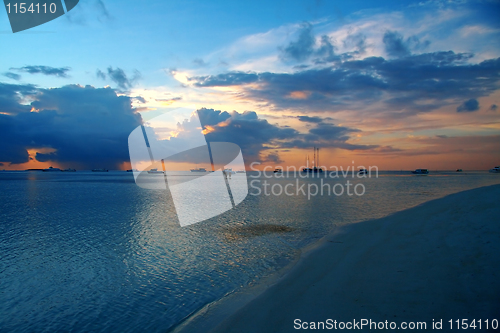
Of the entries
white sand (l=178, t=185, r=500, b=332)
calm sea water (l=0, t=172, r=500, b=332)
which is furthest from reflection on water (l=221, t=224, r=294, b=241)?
white sand (l=178, t=185, r=500, b=332)

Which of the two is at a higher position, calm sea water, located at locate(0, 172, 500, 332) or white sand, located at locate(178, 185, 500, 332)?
white sand, located at locate(178, 185, 500, 332)

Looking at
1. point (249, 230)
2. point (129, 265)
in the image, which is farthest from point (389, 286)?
point (249, 230)

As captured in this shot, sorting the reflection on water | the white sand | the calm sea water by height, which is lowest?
the reflection on water

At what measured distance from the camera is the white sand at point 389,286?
607 cm

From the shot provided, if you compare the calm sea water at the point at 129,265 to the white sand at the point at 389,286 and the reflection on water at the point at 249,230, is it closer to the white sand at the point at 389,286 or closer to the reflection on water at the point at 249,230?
the reflection on water at the point at 249,230

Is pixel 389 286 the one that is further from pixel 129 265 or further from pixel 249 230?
pixel 249 230

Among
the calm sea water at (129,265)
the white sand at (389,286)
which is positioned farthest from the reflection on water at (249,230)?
the white sand at (389,286)

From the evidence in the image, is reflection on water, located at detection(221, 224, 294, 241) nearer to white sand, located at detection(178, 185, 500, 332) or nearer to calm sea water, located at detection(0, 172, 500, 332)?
calm sea water, located at detection(0, 172, 500, 332)

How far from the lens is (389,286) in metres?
7.40

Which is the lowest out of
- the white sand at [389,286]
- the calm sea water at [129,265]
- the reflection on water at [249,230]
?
the reflection on water at [249,230]

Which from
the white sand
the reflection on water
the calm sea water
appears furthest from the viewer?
the reflection on water

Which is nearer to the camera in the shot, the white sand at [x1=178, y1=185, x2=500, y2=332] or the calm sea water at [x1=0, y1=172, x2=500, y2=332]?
the white sand at [x1=178, y1=185, x2=500, y2=332]

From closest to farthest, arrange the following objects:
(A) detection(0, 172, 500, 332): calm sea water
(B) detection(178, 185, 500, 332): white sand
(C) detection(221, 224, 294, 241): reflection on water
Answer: (B) detection(178, 185, 500, 332): white sand
(A) detection(0, 172, 500, 332): calm sea water
(C) detection(221, 224, 294, 241): reflection on water

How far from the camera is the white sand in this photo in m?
6.07
